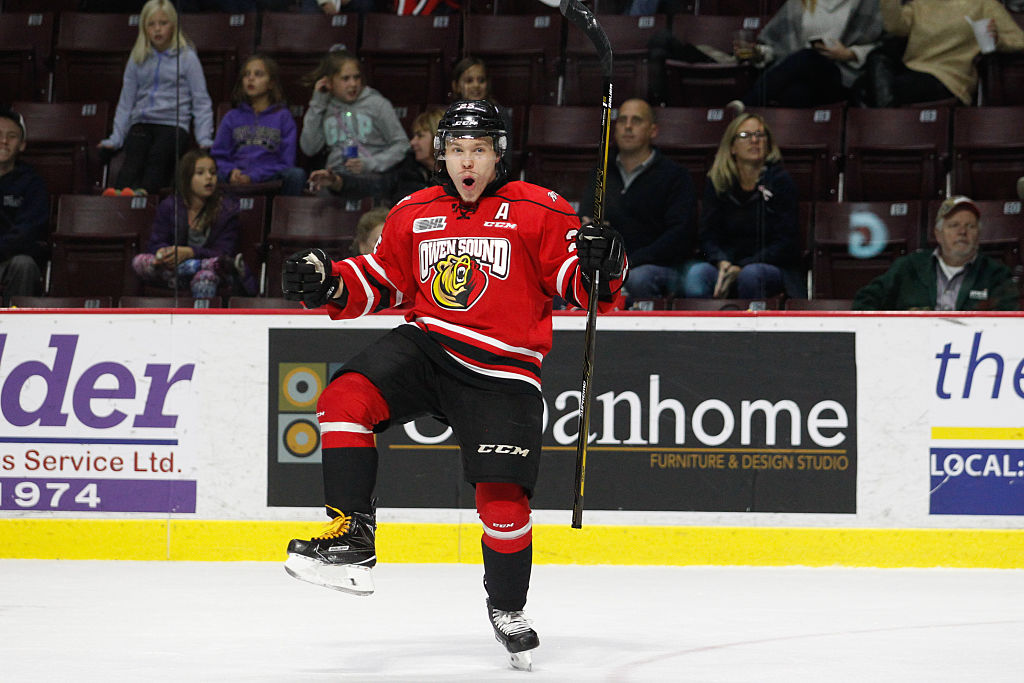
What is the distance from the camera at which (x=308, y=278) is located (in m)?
3.03

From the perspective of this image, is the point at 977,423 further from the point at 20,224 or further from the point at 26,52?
the point at 26,52

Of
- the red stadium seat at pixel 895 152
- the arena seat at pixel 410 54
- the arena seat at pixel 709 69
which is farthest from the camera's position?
the arena seat at pixel 410 54

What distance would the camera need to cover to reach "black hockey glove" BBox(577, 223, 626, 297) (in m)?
3.04

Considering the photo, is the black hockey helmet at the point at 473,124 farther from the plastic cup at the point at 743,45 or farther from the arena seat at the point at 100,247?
the plastic cup at the point at 743,45

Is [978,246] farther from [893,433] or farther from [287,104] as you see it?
[287,104]

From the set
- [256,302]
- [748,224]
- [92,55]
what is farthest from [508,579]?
[92,55]

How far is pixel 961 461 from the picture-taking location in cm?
491

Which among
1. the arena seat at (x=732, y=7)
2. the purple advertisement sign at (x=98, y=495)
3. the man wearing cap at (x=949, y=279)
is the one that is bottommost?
the purple advertisement sign at (x=98, y=495)

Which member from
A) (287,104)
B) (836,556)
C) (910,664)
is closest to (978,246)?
(836,556)

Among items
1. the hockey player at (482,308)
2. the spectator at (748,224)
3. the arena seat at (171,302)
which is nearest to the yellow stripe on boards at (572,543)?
the arena seat at (171,302)

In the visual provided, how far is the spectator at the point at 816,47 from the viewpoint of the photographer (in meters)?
5.65

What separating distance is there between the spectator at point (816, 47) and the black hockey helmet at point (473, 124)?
104 inches

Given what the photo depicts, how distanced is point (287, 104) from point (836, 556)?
288 centimetres

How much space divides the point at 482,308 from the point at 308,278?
1.39ft
